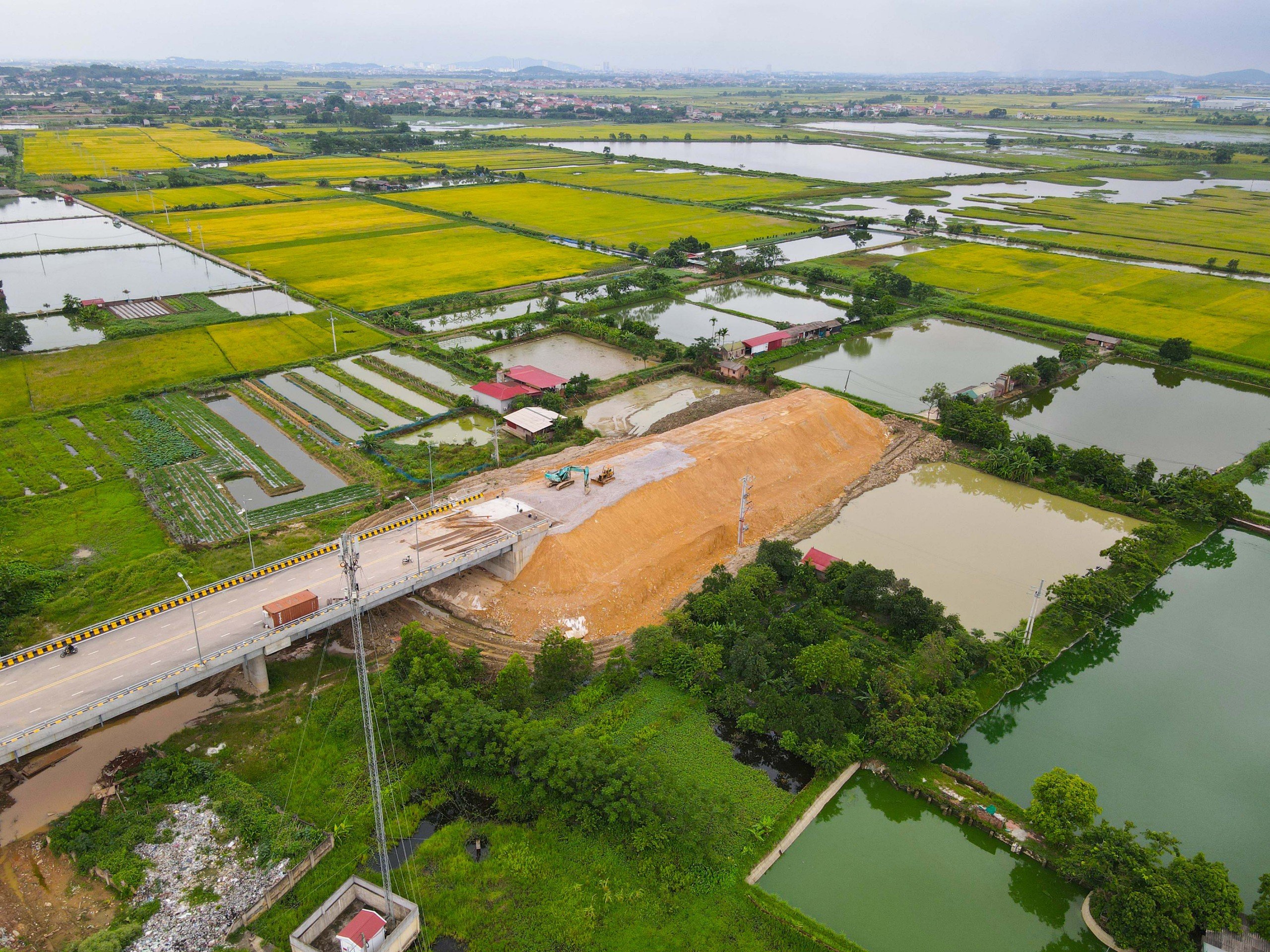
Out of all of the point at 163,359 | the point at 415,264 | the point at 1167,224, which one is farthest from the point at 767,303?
the point at 1167,224

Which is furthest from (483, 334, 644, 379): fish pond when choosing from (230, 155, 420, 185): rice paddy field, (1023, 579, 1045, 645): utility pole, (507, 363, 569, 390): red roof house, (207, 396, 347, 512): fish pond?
(230, 155, 420, 185): rice paddy field

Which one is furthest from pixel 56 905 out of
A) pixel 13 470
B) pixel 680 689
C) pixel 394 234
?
pixel 394 234

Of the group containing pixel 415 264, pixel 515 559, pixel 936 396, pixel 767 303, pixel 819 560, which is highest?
pixel 415 264

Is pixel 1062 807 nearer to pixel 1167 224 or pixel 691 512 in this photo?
pixel 691 512

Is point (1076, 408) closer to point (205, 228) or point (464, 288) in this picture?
point (464, 288)

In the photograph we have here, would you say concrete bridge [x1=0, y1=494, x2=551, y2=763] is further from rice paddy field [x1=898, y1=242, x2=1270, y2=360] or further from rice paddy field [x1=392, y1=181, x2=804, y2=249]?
rice paddy field [x1=392, y1=181, x2=804, y2=249]

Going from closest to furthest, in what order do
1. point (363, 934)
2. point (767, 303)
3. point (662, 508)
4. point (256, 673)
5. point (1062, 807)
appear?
point (363, 934), point (1062, 807), point (256, 673), point (662, 508), point (767, 303)

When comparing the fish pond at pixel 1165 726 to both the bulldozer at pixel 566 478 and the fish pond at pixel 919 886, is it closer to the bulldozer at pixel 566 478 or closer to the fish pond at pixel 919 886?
the fish pond at pixel 919 886
